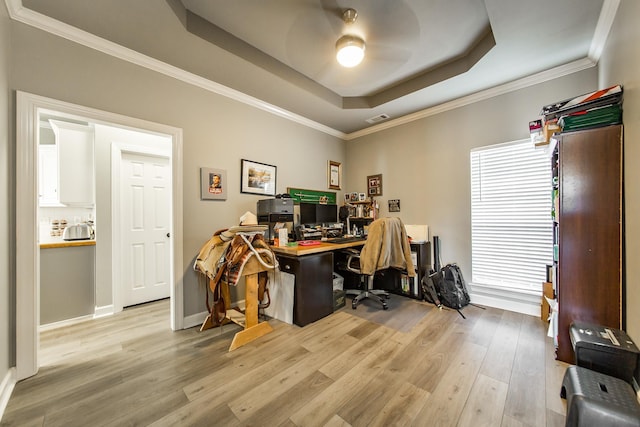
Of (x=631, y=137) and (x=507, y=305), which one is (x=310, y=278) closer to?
(x=507, y=305)

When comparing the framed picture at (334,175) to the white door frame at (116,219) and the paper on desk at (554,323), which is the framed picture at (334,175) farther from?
the paper on desk at (554,323)

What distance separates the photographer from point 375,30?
83.0 inches

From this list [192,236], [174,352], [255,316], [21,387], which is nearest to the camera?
[21,387]

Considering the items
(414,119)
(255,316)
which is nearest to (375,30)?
(414,119)

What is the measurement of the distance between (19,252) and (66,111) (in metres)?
1.12

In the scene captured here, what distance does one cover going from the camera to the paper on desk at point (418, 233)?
11.1ft

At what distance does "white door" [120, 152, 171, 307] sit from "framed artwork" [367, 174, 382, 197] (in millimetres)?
3160

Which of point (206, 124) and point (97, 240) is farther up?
point (206, 124)

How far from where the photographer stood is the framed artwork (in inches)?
157

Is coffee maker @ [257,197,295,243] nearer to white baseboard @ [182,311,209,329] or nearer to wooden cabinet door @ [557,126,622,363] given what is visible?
white baseboard @ [182,311,209,329]

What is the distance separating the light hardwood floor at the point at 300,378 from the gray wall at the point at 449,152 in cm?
137

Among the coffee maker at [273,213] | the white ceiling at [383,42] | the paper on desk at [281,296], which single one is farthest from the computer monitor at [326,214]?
the white ceiling at [383,42]

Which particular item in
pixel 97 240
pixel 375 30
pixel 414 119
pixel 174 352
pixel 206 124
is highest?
pixel 375 30

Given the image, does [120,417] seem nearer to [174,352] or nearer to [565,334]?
[174,352]
